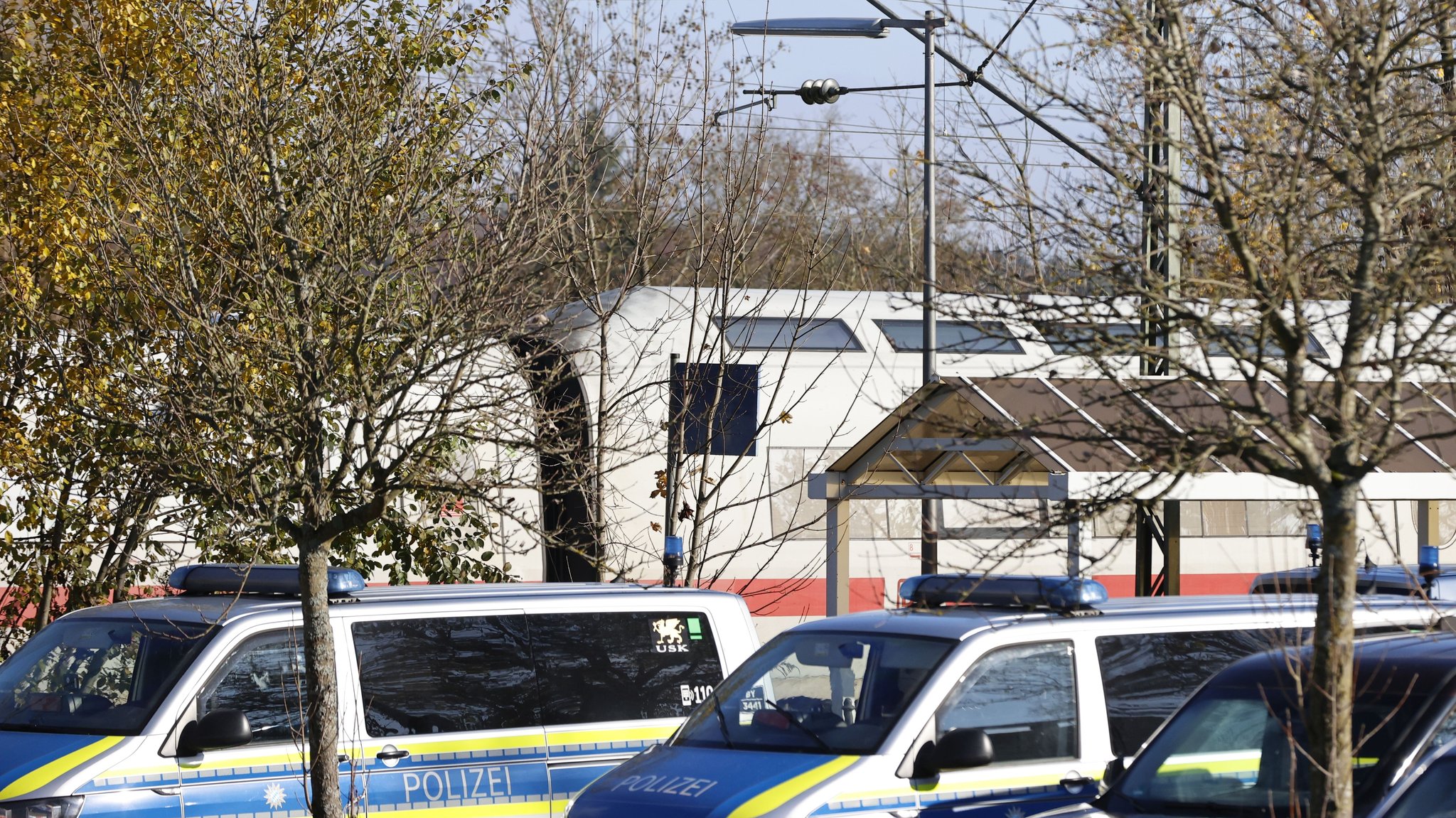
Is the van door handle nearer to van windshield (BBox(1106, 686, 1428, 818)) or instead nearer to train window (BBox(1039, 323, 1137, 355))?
van windshield (BBox(1106, 686, 1428, 818))

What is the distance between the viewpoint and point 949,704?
718cm

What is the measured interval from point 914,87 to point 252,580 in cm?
1175

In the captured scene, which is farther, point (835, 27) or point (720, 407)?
point (835, 27)

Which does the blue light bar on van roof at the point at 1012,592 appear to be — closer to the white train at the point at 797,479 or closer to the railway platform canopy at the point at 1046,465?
the railway platform canopy at the point at 1046,465

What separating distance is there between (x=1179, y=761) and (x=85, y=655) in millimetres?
5112

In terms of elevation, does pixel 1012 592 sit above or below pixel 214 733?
above

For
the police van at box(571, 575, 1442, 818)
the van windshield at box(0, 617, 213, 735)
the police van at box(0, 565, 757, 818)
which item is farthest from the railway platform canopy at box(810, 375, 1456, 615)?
the van windshield at box(0, 617, 213, 735)

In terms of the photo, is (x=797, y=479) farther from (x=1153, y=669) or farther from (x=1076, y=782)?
(x=1076, y=782)

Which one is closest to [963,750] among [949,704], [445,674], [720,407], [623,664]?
[949,704]

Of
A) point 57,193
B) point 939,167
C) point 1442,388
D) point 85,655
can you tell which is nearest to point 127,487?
point 57,193

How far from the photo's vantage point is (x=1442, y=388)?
1016 centimetres

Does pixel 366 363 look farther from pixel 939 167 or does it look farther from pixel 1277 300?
pixel 1277 300

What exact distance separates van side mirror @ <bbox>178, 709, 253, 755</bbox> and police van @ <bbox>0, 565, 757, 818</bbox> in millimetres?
10

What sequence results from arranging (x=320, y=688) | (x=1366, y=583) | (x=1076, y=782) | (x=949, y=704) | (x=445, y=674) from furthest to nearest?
(x=1366, y=583), (x=445, y=674), (x=320, y=688), (x=1076, y=782), (x=949, y=704)
